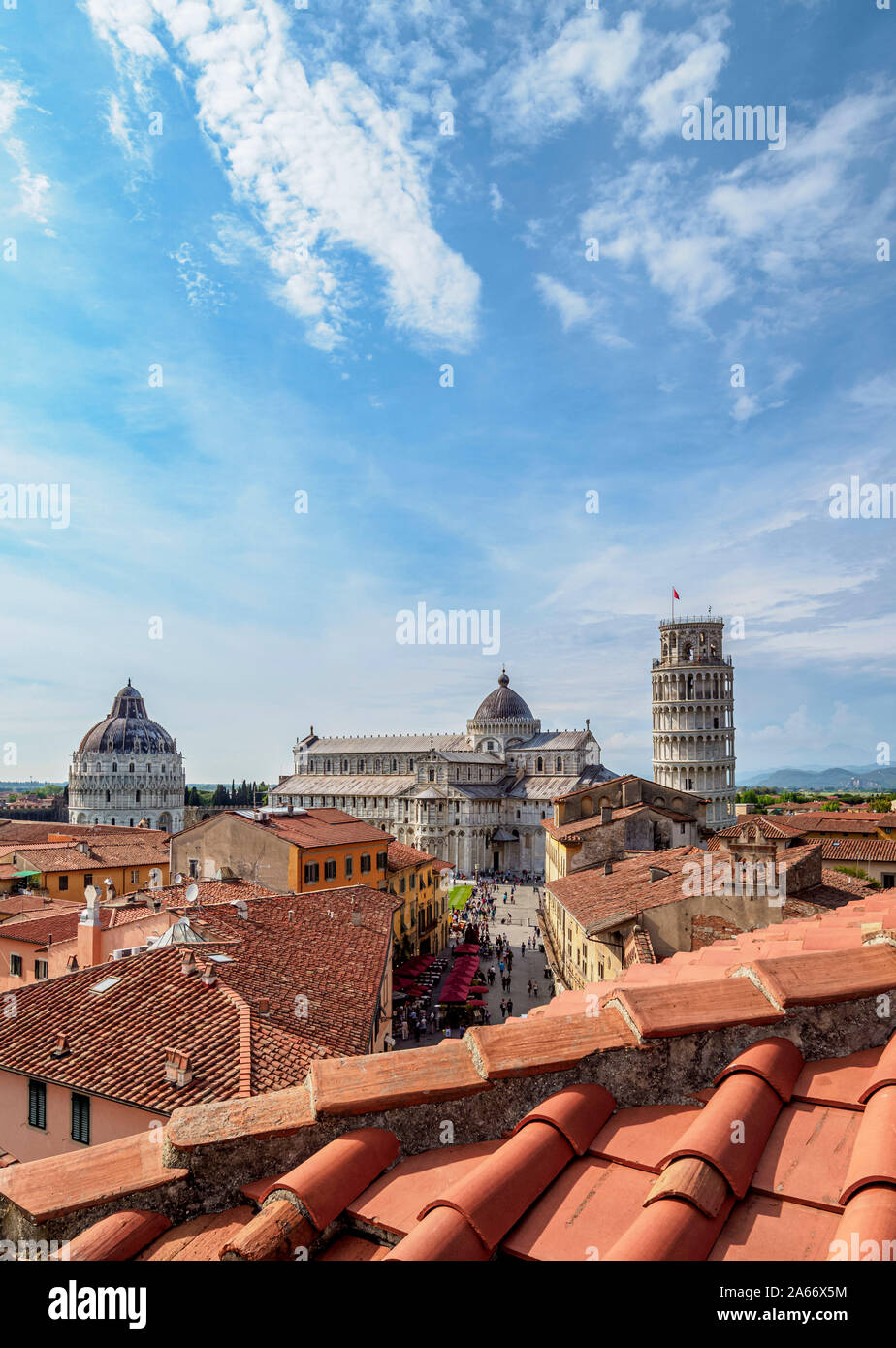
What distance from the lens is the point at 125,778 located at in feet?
419

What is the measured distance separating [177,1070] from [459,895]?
61.3 meters

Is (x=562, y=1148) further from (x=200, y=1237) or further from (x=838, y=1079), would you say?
(x=200, y=1237)

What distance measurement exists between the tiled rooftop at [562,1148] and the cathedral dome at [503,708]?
342 ft

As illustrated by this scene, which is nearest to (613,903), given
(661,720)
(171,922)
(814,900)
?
(814,900)

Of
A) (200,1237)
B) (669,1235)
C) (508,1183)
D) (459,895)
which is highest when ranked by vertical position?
(669,1235)

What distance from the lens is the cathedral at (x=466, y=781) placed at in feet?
291

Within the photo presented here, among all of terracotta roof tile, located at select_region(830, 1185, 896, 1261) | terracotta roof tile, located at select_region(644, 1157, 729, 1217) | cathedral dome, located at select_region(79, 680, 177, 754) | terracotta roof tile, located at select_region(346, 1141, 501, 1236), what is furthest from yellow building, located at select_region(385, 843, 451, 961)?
cathedral dome, located at select_region(79, 680, 177, 754)

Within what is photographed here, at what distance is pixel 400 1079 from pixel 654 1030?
1497 millimetres

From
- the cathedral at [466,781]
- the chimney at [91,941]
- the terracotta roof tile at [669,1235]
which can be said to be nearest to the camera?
the terracotta roof tile at [669,1235]

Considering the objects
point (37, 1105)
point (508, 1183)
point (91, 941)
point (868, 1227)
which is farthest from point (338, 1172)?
point (91, 941)

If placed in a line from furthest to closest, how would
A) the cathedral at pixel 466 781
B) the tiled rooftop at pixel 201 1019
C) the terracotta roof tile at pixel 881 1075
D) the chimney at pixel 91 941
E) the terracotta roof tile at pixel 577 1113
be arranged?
1. the cathedral at pixel 466 781
2. the chimney at pixel 91 941
3. the tiled rooftop at pixel 201 1019
4. the terracotta roof tile at pixel 577 1113
5. the terracotta roof tile at pixel 881 1075

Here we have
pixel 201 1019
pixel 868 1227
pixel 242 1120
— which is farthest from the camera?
pixel 201 1019

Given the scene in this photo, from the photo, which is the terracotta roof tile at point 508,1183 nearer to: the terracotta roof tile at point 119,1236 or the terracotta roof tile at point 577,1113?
the terracotta roof tile at point 577,1113

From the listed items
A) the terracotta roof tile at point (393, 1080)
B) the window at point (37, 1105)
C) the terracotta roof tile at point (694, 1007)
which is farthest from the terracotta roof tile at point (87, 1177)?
the window at point (37, 1105)
